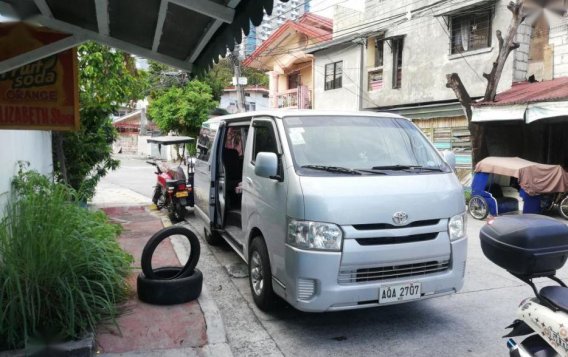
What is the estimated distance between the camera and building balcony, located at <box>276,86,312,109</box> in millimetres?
23484

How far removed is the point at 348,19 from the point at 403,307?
1783 cm

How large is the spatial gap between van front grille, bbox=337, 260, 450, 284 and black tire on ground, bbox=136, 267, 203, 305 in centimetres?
167

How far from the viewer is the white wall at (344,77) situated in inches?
774

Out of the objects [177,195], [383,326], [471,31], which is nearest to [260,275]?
[383,326]

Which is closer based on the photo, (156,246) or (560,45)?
(156,246)

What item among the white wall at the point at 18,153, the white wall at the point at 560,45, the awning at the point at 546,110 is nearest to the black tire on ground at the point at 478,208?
the awning at the point at 546,110

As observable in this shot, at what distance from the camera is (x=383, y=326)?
14.1 feet

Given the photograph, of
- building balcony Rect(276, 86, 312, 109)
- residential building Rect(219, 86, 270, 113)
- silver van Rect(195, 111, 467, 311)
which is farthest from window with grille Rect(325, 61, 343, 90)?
residential building Rect(219, 86, 270, 113)

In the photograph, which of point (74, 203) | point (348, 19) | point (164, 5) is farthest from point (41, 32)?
point (348, 19)

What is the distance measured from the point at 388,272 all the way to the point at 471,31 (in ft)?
44.2

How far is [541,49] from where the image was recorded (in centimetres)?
1471

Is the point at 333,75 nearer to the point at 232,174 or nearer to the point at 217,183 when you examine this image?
the point at 232,174

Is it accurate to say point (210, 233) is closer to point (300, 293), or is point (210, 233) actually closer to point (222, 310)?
point (222, 310)

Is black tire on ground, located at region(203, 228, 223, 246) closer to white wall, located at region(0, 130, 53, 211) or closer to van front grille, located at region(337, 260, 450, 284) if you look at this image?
white wall, located at region(0, 130, 53, 211)
